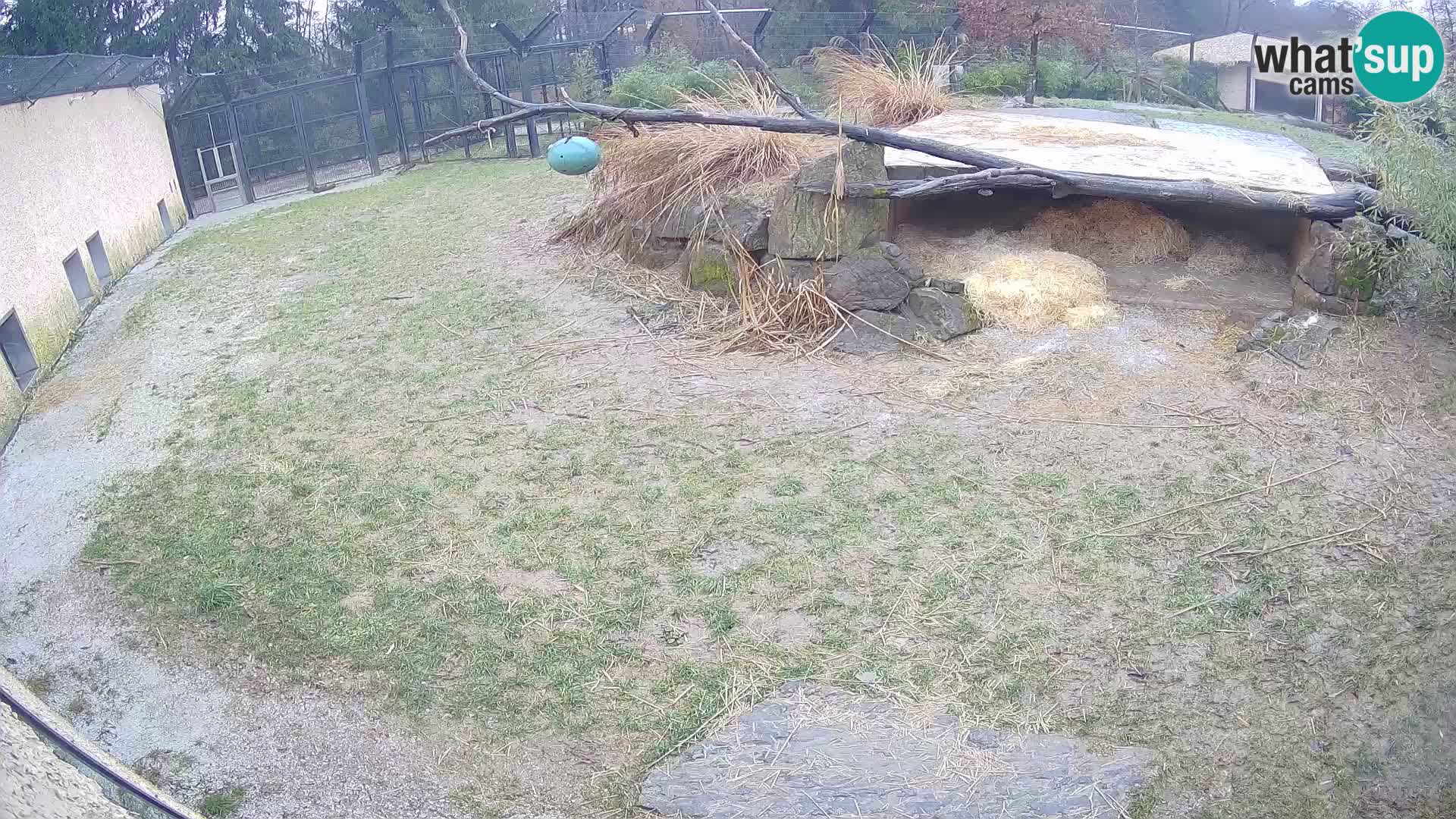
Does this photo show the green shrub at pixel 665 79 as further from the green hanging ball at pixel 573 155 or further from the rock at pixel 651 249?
the green hanging ball at pixel 573 155

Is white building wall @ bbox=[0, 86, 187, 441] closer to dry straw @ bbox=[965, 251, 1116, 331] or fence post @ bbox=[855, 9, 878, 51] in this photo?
dry straw @ bbox=[965, 251, 1116, 331]

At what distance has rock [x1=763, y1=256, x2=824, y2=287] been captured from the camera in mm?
6641

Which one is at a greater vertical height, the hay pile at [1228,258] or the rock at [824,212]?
the rock at [824,212]

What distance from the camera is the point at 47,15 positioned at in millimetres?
15156

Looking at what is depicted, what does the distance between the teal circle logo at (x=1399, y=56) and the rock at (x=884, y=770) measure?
5690 mm

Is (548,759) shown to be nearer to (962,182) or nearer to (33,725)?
(33,725)

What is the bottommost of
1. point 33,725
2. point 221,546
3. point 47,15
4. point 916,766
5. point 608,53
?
point 916,766

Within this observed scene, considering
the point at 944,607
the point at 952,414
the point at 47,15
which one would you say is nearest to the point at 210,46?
the point at 47,15

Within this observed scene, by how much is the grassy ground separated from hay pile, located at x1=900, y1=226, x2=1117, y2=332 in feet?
16.7

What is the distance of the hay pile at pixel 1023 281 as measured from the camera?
6410 mm

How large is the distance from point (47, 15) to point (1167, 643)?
A: 17491mm

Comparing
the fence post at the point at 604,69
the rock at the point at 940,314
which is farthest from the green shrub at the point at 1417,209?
the fence post at the point at 604,69

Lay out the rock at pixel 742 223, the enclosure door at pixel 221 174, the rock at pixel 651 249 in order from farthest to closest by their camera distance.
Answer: the enclosure door at pixel 221 174, the rock at pixel 651 249, the rock at pixel 742 223

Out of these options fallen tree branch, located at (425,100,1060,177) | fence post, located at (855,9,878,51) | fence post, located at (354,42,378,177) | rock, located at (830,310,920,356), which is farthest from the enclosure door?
rock, located at (830,310,920,356)
